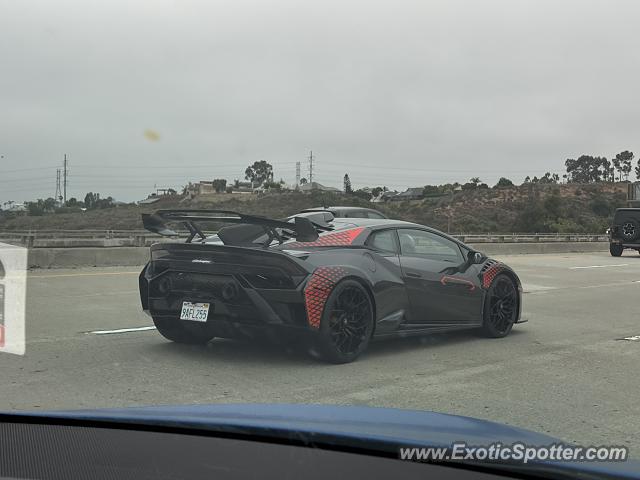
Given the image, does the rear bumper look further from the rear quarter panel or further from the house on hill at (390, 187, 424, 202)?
the house on hill at (390, 187, 424, 202)

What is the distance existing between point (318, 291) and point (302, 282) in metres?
0.17

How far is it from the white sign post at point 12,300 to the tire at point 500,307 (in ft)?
16.9

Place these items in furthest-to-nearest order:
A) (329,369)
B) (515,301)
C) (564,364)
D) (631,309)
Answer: (631,309) < (515,301) < (564,364) < (329,369)

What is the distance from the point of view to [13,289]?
1151 centimetres

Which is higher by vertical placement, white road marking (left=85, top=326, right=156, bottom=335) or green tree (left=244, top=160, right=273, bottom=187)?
green tree (left=244, top=160, right=273, bottom=187)

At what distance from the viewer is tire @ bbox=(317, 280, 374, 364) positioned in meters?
5.96

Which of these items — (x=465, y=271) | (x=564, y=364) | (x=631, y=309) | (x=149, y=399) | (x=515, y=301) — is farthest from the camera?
(x=631, y=309)

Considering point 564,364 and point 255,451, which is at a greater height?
point 255,451

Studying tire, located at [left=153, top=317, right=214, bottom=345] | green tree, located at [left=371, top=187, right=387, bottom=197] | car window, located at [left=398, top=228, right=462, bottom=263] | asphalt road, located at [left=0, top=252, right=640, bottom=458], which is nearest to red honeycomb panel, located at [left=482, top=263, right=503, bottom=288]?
car window, located at [left=398, top=228, right=462, bottom=263]

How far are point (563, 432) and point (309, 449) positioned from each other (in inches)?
110

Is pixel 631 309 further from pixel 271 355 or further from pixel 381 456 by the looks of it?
pixel 381 456

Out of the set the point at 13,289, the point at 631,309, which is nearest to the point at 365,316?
the point at 631,309

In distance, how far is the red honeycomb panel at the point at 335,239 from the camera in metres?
6.19

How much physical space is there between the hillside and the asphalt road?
661 inches
